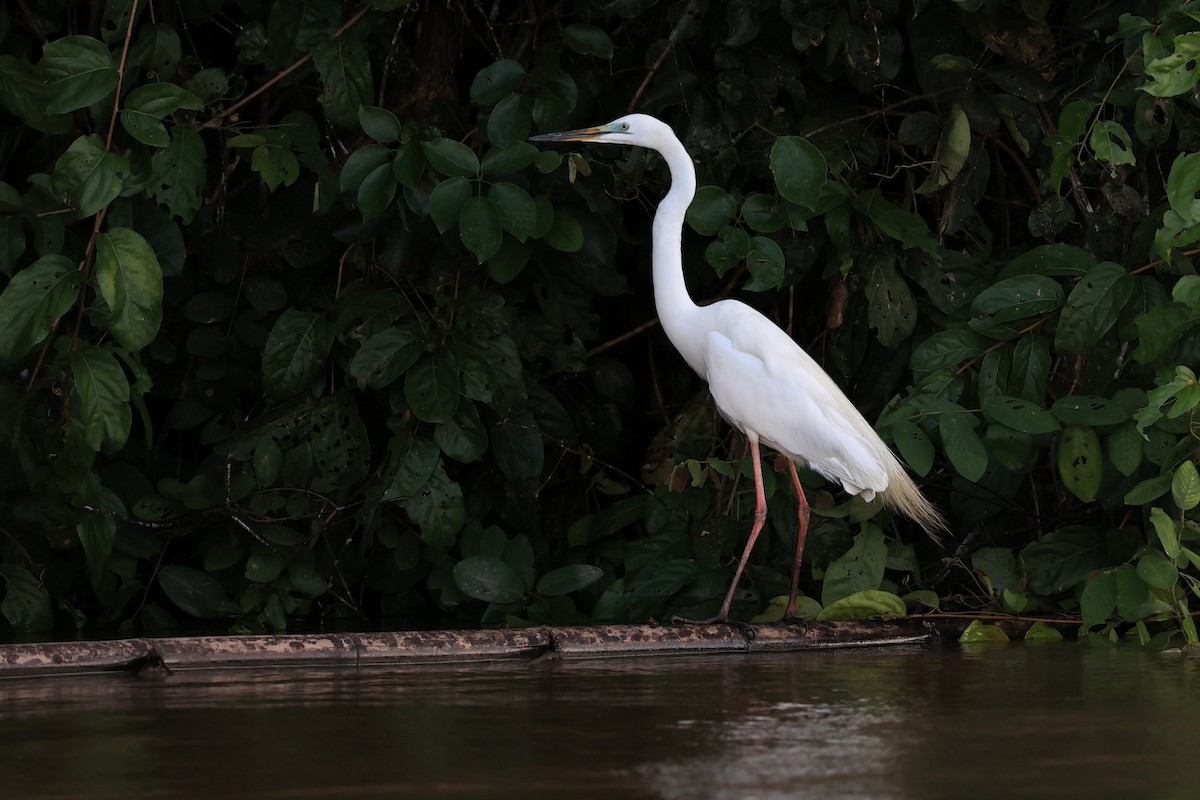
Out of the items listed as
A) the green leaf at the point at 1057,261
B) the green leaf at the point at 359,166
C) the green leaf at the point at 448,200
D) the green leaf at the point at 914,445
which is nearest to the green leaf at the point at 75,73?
the green leaf at the point at 359,166

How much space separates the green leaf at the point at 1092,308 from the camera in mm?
4172

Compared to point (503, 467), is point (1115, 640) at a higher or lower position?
lower

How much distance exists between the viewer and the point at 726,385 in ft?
14.0

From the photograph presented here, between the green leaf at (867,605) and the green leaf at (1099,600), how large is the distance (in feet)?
1.60

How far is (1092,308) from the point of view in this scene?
4.19 m

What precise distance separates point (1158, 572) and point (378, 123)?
2.47 m

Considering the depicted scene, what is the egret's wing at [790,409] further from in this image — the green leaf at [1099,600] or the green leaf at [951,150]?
the green leaf at [951,150]

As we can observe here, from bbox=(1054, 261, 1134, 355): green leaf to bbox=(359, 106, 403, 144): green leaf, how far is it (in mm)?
1976

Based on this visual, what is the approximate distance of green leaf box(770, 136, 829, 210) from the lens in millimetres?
4348

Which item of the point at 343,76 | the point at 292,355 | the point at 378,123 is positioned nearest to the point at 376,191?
the point at 378,123

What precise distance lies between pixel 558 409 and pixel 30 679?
237cm

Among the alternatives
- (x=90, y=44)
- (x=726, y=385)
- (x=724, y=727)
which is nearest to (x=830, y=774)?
(x=724, y=727)

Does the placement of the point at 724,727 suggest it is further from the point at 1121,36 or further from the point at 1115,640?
the point at 1121,36

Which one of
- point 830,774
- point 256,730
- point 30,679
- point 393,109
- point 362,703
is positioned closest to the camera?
point 830,774
